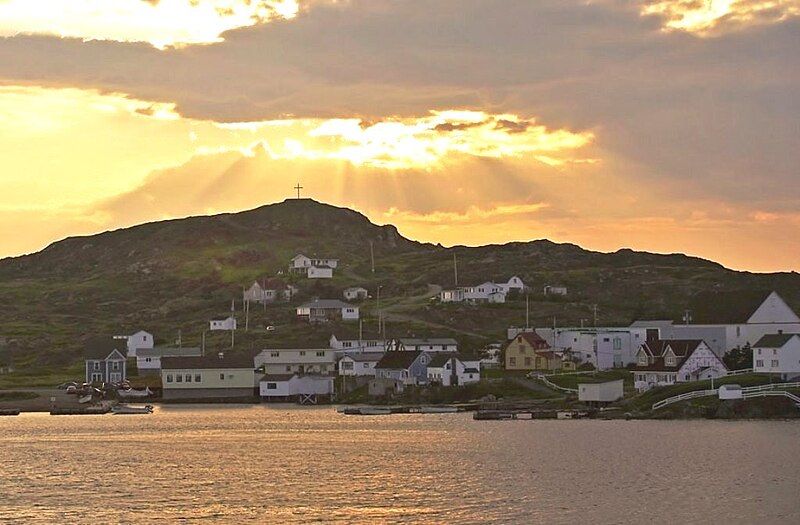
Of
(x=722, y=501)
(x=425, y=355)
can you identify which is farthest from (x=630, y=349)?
(x=722, y=501)

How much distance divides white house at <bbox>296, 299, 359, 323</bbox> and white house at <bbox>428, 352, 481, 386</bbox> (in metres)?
59.5

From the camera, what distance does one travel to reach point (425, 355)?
13212cm

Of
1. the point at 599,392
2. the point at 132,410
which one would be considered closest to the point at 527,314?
the point at 132,410

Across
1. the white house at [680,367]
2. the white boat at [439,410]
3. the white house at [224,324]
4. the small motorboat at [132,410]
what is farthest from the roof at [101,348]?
A: the white house at [680,367]

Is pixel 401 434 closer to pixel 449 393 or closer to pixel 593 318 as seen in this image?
pixel 449 393

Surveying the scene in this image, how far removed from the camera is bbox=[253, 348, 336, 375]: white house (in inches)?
5664

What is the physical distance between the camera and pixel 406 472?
241 ft

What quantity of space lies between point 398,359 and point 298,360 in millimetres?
15469

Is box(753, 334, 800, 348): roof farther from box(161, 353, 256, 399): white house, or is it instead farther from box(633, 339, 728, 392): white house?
box(161, 353, 256, 399): white house

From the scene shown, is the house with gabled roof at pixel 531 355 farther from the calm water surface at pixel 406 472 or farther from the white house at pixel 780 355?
the white house at pixel 780 355

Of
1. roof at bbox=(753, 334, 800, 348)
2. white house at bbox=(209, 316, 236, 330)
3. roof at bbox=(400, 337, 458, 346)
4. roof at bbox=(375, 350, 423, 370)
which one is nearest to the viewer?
roof at bbox=(753, 334, 800, 348)

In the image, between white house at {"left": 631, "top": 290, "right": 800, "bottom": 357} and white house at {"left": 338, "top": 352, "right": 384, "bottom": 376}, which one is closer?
white house at {"left": 631, "top": 290, "right": 800, "bottom": 357}

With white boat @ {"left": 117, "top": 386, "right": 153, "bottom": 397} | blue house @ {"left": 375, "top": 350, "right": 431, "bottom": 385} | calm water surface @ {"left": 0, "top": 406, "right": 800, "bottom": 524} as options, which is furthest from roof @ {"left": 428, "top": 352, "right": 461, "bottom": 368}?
white boat @ {"left": 117, "top": 386, "right": 153, "bottom": 397}

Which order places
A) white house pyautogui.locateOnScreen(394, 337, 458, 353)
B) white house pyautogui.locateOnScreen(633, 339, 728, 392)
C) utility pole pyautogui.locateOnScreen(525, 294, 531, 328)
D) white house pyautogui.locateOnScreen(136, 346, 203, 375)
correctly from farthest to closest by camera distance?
utility pole pyautogui.locateOnScreen(525, 294, 531, 328) → white house pyautogui.locateOnScreen(136, 346, 203, 375) → white house pyautogui.locateOnScreen(394, 337, 458, 353) → white house pyautogui.locateOnScreen(633, 339, 728, 392)
